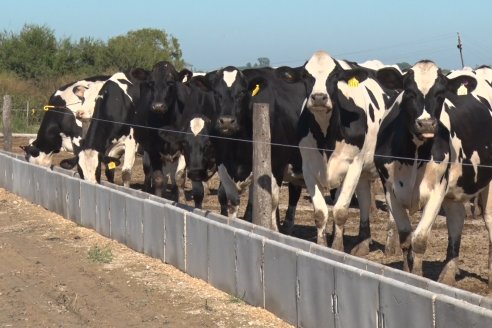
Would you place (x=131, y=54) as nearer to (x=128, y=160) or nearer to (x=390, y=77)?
(x=128, y=160)

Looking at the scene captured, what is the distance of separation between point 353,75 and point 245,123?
1.78 metres

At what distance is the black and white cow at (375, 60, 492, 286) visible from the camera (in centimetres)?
1012

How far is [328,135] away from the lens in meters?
12.0

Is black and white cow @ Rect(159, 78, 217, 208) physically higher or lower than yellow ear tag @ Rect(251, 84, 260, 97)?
lower

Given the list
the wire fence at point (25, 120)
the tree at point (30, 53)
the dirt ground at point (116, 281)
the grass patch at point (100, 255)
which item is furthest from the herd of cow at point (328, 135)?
the tree at point (30, 53)

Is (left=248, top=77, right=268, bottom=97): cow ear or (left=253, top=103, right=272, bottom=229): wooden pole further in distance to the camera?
(left=248, top=77, right=268, bottom=97): cow ear

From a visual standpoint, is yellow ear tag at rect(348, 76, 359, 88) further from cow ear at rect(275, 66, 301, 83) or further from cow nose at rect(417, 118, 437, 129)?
cow nose at rect(417, 118, 437, 129)

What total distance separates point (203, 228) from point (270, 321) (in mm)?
2047

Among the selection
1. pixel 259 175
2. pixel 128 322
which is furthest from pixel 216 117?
pixel 128 322

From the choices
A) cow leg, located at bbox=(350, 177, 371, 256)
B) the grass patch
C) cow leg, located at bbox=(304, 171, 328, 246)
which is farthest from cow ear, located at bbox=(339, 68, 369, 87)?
A: the grass patch

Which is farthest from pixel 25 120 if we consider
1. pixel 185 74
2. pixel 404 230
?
pixel 404 230

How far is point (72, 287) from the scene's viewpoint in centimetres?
1045

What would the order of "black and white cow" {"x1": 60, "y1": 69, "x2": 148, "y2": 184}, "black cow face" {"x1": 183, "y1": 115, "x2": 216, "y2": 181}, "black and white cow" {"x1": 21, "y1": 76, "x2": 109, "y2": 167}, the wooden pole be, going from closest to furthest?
the wooden pole → "black cow face" {"x1": 183, "y1": 115, "x2": 216, "y2": 181} → "black and white cow" {"x1": 60, "y1": 69, "x2": 148, "y2": 184} → "black and white cow" {"x1": 21, "y1": 76, "x2": 109, "y2": 167}

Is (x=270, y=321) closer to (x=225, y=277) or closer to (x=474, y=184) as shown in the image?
(x=225, y=277)
